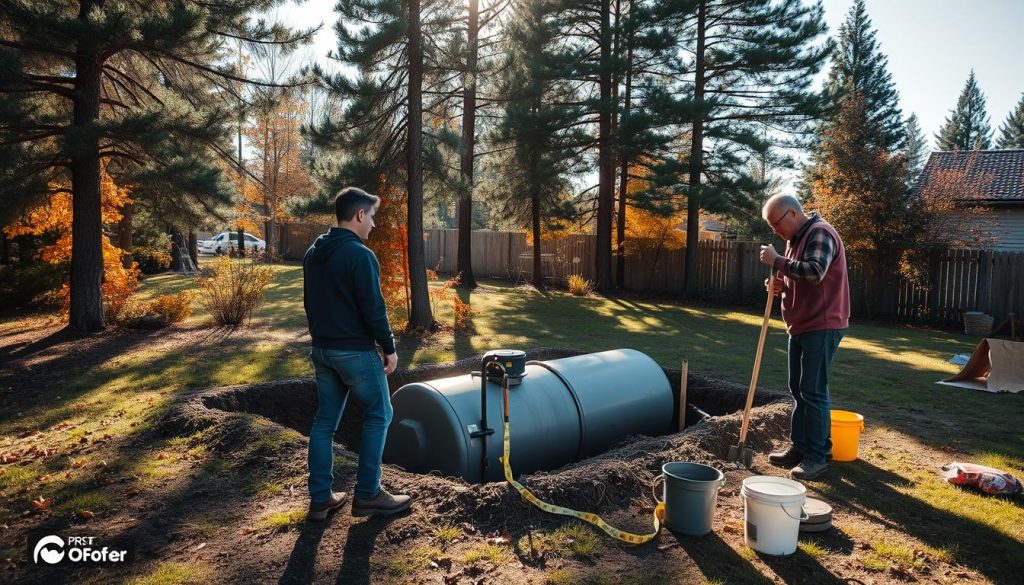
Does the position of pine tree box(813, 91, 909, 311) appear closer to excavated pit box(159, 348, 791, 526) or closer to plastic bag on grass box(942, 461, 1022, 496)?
excavated pit box(159, 348, 791, 526)

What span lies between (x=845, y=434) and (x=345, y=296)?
166 inches

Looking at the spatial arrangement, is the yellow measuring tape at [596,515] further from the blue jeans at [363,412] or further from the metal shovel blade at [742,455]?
the metal shovel blade at [742,455]

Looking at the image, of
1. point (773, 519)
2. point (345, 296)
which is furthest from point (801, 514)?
→ point (345, 296)

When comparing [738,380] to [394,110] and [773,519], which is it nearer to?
[773,519]

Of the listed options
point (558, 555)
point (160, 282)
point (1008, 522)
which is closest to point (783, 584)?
point (558, 555)

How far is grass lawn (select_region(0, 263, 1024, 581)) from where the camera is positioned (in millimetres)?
4324

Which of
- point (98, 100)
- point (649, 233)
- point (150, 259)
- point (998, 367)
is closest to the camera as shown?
point (998, 367)

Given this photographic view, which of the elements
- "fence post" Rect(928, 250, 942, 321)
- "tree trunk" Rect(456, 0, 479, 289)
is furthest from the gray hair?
"fence post" Rect(928, 250, 942, 321)

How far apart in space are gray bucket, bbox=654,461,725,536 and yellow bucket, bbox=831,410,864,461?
1.95 m

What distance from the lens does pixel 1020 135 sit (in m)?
56.5

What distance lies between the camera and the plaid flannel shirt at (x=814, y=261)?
457 cm

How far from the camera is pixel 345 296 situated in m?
3.73

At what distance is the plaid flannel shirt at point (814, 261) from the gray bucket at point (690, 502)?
1.66 m

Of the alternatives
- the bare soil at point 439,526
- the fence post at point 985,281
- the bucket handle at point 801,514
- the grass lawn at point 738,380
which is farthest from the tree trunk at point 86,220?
the fence post at point 985,281
